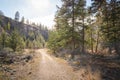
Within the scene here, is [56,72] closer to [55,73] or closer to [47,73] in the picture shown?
[55,73]

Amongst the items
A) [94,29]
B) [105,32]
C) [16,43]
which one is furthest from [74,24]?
[16,43]

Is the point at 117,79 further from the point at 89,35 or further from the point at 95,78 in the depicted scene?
the point at 89,35

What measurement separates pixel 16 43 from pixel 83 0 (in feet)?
110

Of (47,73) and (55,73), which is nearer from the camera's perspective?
(55,73)

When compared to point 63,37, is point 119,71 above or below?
below

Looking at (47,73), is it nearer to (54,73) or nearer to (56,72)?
(54,73)

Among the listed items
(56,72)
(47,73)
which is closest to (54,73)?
(56,72)

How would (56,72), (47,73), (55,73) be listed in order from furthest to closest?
(56,72) → (47,73) → (55,73)

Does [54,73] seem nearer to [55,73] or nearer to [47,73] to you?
[55,73]

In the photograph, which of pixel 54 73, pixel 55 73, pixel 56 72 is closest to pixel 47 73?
pixel 54 73

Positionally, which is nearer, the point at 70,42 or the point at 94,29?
the point at 70,42

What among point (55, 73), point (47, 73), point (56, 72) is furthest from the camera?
point (56, 72)

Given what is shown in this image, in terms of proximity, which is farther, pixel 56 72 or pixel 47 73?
pixel 56 72

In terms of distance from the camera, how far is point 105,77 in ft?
42.2
